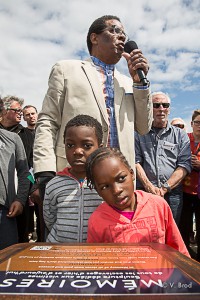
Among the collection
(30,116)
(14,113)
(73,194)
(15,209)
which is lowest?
(15,209)

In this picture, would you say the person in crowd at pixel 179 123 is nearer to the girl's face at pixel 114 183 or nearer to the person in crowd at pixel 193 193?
the person in crowd at pixel 193 193

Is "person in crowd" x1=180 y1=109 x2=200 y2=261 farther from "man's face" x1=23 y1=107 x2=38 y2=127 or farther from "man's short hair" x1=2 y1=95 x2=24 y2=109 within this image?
"man's face" x1=23 y1=107 x2=38 y2=127

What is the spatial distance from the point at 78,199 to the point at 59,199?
0.11 metres

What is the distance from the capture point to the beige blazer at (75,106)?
6.79 ft

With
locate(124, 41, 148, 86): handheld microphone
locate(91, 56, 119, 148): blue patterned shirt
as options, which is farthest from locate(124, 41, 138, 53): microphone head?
locate(91, 56, 119, 148): blue patterned shirt

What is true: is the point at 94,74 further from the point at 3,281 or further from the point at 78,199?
the point at 3,281

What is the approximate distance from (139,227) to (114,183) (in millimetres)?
225

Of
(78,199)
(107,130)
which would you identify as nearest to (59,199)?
(78,199)

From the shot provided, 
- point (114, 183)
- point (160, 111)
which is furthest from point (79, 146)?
point (160, 111)

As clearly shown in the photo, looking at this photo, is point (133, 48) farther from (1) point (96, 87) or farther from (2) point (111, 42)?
(1) point (96, 87)

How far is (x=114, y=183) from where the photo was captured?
1429 millimetres

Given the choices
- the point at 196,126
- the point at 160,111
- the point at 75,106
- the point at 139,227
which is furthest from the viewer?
the point at 196,126

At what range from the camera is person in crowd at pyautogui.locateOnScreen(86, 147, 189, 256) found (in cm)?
137

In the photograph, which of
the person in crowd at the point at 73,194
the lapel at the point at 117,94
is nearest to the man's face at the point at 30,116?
the lapel at the point at 117,94
